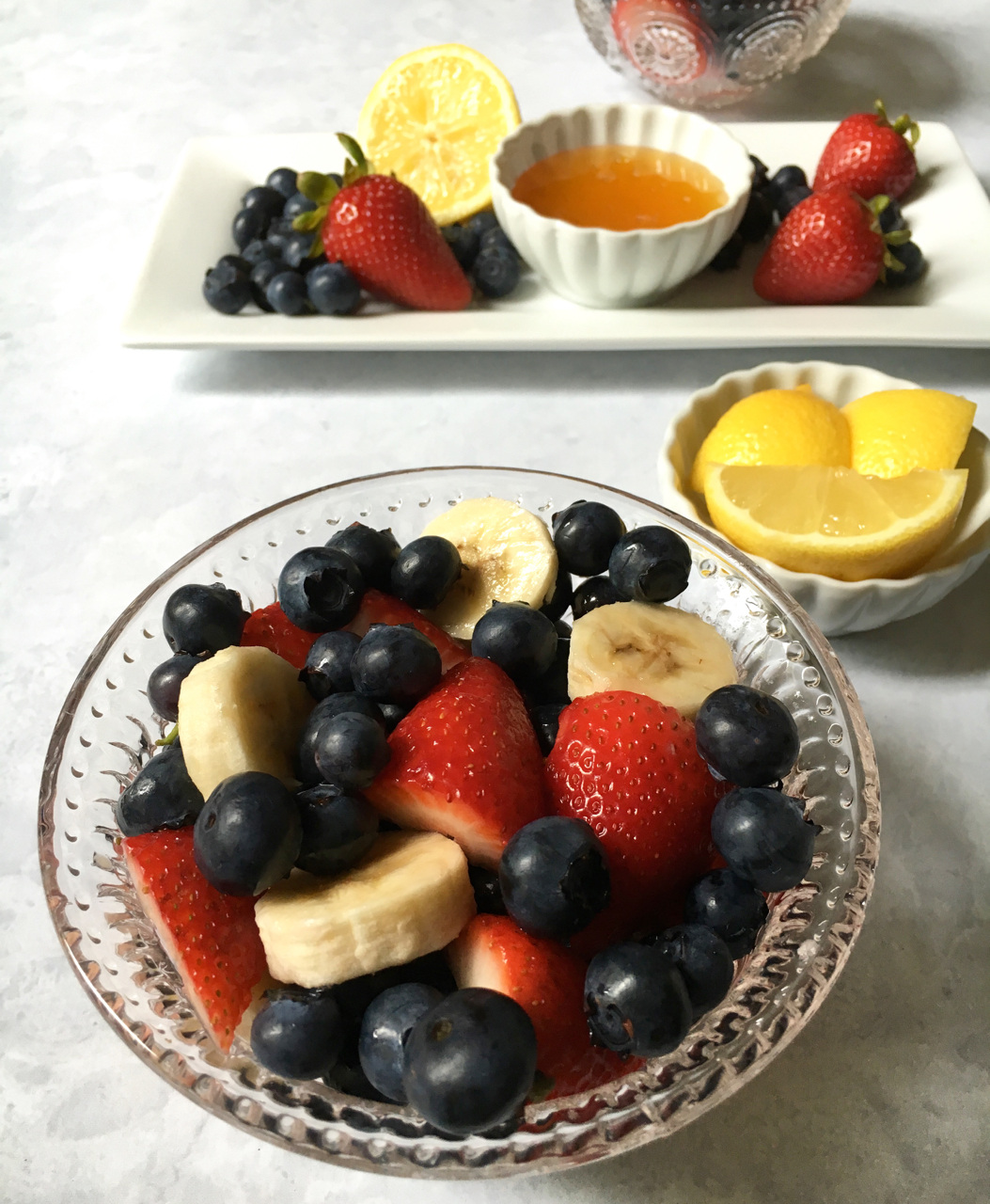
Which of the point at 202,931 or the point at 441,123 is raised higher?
the point at 441,123

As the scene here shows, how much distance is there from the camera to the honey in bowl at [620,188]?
158cm

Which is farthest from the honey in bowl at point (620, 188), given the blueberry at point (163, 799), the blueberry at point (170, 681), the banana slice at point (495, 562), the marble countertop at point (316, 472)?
the blueberry at point (163, 799)

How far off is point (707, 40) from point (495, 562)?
1.45m

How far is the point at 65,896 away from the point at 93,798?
106 millimetres

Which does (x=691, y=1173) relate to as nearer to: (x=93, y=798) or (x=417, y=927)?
(x=417, y=927)

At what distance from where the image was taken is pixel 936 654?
1.12 metres

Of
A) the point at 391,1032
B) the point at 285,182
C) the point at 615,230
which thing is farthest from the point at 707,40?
the point at 391,1032

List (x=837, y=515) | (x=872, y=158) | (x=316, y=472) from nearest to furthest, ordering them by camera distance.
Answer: (x=837, y=515) < (x=316, y=472) < (x=872, y=158)

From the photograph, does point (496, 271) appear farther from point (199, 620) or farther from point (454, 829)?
point (454, 829)

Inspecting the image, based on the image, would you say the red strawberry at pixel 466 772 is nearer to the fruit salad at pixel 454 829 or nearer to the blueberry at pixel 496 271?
the fruit salad at pixel 454 829

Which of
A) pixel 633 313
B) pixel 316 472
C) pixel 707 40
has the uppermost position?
pixel 707 40

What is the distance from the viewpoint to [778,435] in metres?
1.13

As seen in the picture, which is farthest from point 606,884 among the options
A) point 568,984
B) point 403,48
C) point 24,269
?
point 403,48

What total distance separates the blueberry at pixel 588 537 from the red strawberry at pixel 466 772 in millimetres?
183
